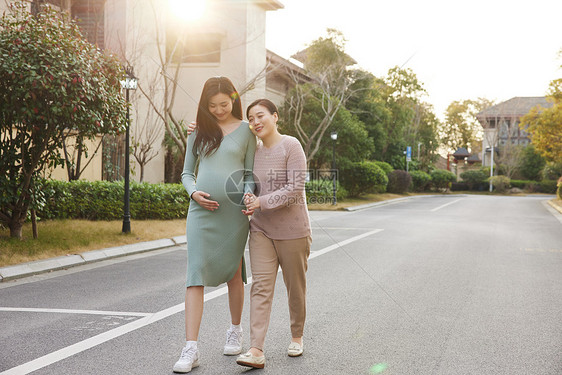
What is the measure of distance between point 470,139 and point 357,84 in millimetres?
47130

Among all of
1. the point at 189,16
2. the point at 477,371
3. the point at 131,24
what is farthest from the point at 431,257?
the point at 189,16

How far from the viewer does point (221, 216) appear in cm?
373

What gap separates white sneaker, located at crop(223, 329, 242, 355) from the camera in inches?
159

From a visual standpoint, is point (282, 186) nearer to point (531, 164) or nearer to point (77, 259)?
point (77, 259)

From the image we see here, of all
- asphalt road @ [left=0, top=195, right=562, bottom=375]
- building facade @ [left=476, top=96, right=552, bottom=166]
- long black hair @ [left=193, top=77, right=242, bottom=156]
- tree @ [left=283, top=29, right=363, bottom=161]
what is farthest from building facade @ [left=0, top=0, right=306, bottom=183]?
building facade @ [left=476, top=96, right=552, bottom=166]

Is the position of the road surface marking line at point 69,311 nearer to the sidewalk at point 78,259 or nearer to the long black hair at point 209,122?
the sidewalk at point 78,259

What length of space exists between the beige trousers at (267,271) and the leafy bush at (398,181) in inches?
1525

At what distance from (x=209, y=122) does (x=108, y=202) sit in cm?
1059

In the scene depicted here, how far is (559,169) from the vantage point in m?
52.5

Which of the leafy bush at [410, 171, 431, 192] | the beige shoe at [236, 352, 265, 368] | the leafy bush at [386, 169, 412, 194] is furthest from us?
the leafy bush at [410, 171, 431, 192]

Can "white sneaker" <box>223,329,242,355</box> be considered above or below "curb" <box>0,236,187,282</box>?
above

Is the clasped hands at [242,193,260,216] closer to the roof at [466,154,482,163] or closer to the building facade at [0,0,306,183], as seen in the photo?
the building facade at [0,0,306,183]

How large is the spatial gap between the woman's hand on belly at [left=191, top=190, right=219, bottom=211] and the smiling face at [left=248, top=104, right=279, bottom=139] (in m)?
0.57

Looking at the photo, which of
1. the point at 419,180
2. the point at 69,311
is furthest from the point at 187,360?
the point at 419,180
